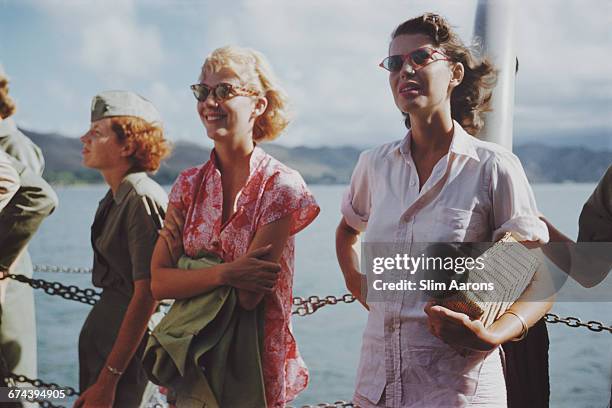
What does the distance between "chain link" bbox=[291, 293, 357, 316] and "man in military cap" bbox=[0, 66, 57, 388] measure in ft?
3.69

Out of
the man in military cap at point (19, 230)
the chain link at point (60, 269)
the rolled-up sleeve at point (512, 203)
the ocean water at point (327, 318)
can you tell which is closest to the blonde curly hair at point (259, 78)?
the ocean water at point (327, 318)

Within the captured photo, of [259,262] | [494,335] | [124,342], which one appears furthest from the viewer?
[124,342]

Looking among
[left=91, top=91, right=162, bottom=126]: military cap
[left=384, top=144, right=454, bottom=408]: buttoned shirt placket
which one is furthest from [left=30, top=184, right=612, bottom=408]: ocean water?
[left=384, top=144, right=454, bottom=408]: buttoned shirt placket

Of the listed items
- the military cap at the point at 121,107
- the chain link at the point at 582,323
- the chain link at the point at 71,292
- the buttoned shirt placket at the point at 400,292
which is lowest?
the chain link at the point at 71,292

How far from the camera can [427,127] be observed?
7.04 feet

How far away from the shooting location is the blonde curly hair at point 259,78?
2.43 meters

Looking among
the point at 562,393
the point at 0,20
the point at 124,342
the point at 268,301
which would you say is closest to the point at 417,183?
the point at 268,301

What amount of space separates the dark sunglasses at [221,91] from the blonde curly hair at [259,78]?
27 millimetres

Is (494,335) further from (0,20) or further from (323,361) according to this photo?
(323,361)

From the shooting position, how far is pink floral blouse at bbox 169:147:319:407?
→ 7.59ft

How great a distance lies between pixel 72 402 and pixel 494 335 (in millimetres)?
1720

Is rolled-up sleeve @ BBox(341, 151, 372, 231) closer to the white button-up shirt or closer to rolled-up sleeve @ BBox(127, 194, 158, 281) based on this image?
the white button-up shirt

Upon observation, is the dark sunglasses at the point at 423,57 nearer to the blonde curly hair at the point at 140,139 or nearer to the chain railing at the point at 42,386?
the blonde curly hair at the point at 140,139

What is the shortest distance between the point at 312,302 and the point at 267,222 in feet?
1.85
